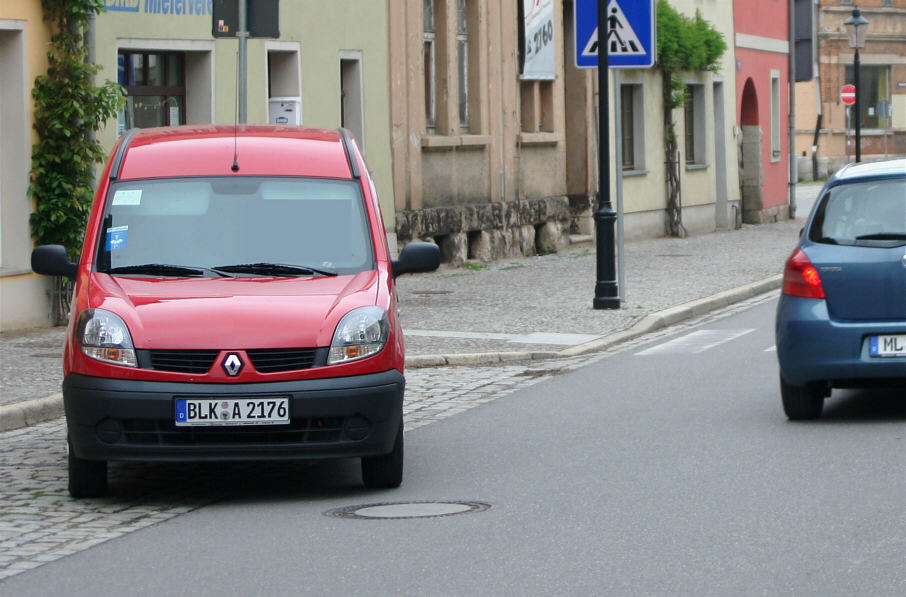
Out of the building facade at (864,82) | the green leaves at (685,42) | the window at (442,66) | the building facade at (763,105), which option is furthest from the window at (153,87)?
the building facade at (864,82)

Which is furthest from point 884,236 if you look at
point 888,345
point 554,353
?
point 554,353

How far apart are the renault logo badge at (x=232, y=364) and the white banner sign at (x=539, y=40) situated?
70.4ft

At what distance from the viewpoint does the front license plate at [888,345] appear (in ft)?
35.9

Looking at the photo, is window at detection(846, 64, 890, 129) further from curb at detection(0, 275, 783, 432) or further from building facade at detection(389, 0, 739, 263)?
curb at detection(0, 275, 783, 432)

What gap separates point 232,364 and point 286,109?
1367cm

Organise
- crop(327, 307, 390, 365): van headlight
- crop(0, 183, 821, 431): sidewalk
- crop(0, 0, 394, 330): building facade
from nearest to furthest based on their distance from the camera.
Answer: crop(327, 307, 390, 365): van headlight, crop(0, 183, 821, 431): sidewalk, crop(0, 0, 394, 330): building facade

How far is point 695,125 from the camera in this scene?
38688mm

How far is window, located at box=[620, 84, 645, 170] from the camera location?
34.5 m

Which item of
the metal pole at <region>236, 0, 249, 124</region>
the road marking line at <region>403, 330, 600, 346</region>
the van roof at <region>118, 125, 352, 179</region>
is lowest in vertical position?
the road marking line at <region>403, 330, 600, 346</region>

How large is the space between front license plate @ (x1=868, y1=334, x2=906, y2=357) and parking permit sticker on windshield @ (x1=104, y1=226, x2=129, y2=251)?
176 inches

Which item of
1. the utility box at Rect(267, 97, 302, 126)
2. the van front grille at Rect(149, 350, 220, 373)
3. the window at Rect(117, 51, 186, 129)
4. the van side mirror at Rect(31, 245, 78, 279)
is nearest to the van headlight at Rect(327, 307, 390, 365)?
the van front grille at Rect(149, 350, 220, 373)

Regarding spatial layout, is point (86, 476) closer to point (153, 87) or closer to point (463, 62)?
point (153, 87)

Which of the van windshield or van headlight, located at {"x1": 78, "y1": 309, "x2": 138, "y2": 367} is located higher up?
the van windshield

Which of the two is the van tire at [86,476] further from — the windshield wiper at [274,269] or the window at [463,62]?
the window at [463,62]
